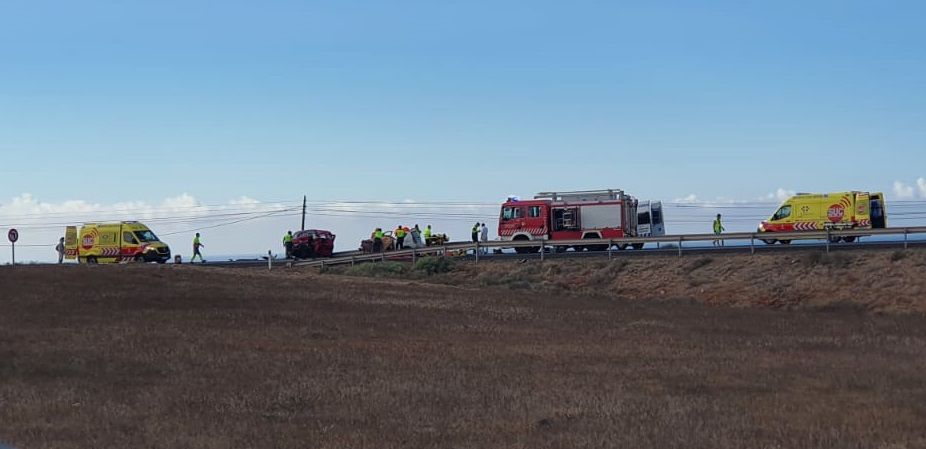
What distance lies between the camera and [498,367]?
19.1 m

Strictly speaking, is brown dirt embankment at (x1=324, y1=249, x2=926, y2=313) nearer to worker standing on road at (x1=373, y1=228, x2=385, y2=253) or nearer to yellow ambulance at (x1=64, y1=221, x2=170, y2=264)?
worker standing on road at (x1=373, y1=228, x2=385, y2=253)

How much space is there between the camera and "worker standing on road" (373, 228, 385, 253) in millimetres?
62844

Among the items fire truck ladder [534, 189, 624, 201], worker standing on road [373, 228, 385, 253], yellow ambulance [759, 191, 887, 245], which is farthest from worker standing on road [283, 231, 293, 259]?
yellow ambulance [759, 191, 887, 245]

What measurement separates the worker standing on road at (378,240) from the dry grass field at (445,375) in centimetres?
2842

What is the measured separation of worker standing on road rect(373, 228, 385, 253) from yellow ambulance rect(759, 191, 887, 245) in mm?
20645

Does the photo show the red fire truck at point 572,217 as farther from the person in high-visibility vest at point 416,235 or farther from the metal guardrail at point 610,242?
the person in high-visibility vest at point 416,235

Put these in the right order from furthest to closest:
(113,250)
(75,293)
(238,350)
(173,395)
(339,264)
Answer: (113,250) < (339,264) < (75,293) < (238,350) < (173,395)

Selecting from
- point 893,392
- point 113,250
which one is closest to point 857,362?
point 893,392

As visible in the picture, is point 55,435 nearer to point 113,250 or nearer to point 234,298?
point 234,298

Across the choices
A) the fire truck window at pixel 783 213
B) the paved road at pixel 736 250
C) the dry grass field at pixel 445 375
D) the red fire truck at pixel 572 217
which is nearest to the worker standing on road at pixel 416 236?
the red fire truck at pixel 572 217

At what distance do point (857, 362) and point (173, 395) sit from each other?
1161 centimetres

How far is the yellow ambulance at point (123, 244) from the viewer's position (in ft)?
207

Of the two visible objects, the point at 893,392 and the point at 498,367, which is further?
the point at 498,367

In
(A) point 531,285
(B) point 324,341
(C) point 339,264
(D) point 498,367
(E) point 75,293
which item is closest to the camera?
(D) point 498,367
